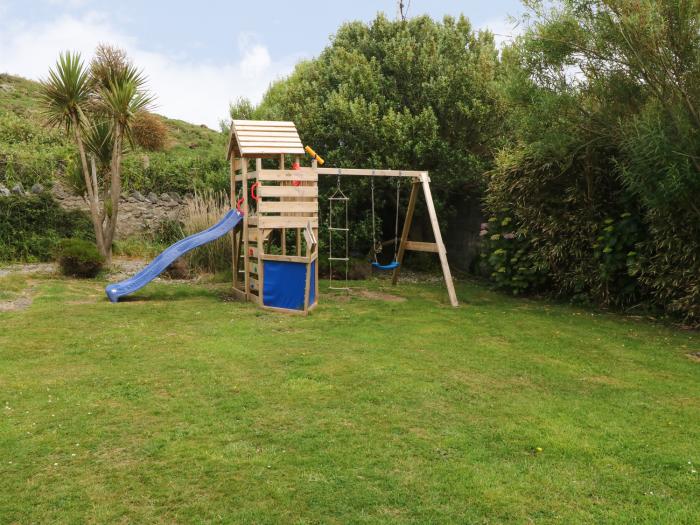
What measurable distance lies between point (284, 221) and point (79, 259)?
4.33 m

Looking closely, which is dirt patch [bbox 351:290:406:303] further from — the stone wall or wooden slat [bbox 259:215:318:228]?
the stone wall

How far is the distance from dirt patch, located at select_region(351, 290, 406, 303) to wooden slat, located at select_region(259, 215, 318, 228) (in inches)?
66.9

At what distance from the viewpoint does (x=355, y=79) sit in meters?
12.3

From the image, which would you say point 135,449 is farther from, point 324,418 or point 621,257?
point 621,257

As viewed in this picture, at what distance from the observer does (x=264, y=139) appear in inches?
341

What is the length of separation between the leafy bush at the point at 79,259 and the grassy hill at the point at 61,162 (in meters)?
3.01

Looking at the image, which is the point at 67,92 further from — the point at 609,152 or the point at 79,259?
the point at 609,152

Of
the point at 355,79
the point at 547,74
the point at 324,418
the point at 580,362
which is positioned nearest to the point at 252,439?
the point at 324,418

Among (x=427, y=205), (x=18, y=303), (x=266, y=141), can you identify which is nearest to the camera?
(x=18, y=303)

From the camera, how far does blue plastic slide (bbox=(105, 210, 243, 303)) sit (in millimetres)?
8514

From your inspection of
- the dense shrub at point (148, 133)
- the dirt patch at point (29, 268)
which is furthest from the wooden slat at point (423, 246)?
the dense shrub at point (148, 133)

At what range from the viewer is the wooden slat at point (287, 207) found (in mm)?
8258

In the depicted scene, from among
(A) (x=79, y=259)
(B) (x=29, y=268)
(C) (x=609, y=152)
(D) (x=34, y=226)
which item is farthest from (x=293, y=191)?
(D) (x=34, y=226)

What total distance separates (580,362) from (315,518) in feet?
12.6
